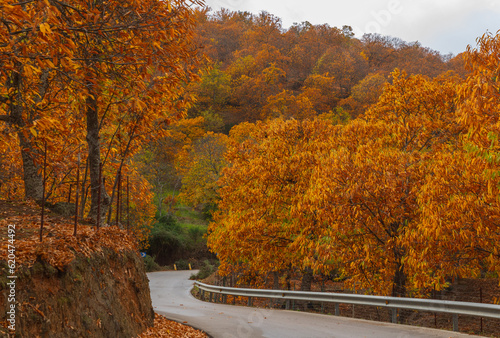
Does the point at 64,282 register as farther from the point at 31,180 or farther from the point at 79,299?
the point at 31,180

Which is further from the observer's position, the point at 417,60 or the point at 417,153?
the point at 417,60

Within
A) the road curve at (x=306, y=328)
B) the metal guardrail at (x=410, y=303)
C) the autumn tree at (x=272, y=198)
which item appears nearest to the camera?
the metal guardrail at (x=410, y=303)

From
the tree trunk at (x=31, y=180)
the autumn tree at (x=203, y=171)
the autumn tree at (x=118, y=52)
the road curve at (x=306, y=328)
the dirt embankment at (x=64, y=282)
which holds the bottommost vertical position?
the road curve at (x=306, y=328)

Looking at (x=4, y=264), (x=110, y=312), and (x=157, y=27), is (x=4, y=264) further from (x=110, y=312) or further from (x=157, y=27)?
(x=157, y=27)

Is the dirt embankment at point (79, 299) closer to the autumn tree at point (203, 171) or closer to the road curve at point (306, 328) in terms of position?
the road curve at point (306, 328)

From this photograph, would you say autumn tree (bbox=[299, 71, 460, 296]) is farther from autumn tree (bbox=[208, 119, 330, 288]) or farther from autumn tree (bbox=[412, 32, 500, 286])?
autumn tree (bbox=[208, 119, 330, 288])

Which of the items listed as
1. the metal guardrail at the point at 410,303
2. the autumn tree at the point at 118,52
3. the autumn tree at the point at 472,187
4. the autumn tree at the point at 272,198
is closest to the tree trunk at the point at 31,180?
the autumn tree at the point at 118,52

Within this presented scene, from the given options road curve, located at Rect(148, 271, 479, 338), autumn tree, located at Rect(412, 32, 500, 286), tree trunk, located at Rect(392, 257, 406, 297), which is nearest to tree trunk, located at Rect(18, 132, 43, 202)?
road curve, located at Rect(148, 271, 479, 338)

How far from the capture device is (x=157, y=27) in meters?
6.80

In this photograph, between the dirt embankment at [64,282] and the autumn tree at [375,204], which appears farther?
the autumn tree at [375,204]

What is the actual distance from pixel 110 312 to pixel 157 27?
184 inches

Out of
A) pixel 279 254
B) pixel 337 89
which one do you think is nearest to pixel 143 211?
pixel 279 254

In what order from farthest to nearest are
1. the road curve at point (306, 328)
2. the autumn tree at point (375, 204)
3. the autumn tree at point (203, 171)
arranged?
the autumn tree at point (203, 171) < the autumn tree at point (375, 204) < the road curve at point (306, 328)

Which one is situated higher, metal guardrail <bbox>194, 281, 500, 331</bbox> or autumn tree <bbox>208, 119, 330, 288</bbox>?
autumn tree <bbox>208, 119, 330, 288</bbox>
